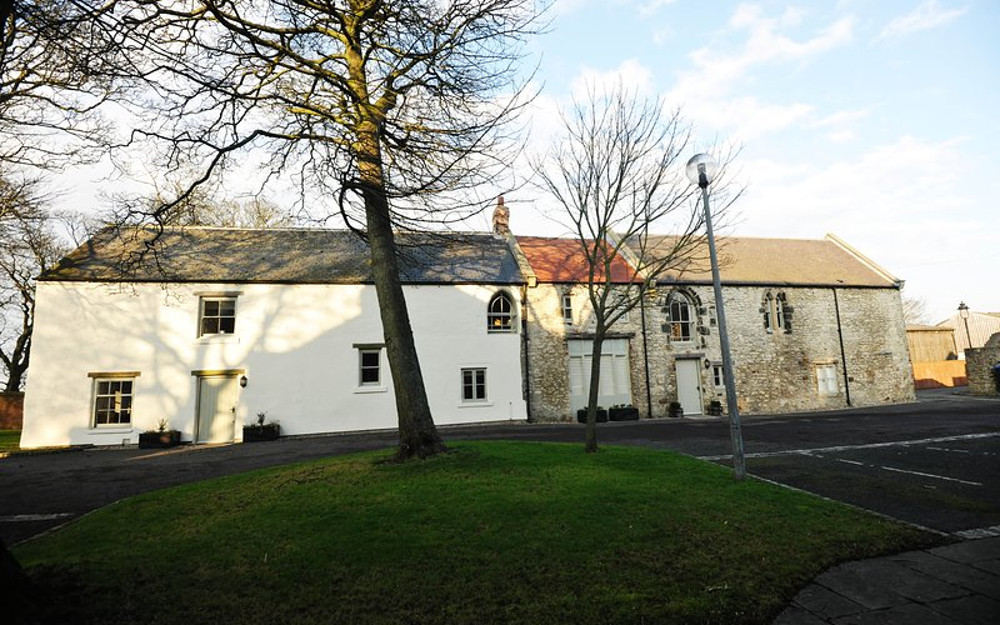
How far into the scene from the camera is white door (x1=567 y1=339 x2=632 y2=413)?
71.0 ft

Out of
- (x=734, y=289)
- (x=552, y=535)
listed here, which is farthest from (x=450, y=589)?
(x=734, y=289)

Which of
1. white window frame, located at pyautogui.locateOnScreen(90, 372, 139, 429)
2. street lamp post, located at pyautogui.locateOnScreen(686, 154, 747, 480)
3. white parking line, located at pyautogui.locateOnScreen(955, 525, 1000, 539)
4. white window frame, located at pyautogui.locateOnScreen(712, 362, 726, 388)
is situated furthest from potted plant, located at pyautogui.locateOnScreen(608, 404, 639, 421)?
white window frame, located at pyautogui.locateOnScreen(90, 372, 139, 429)

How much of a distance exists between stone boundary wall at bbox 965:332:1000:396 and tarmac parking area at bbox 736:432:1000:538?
1780cm

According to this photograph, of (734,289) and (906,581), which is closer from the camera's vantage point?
(906,581)

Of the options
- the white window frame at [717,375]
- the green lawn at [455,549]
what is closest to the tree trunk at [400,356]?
the green lawn at [455,549]

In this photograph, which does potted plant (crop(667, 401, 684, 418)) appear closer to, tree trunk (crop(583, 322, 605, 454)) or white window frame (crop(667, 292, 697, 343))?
white window frame (crop(667, 292, 697, 343))

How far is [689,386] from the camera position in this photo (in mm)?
23297

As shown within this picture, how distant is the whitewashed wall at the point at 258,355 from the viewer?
56.4 ft

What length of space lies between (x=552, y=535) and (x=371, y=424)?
1523cm

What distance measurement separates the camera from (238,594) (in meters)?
3.86

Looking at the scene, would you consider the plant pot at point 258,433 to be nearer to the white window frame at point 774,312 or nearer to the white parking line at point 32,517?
the white parking line at point 32,517

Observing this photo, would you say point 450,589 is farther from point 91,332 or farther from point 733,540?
point 91,332

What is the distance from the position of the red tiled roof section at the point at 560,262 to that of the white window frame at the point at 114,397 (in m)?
16.9

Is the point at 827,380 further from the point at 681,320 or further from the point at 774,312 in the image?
the point at 681,320
